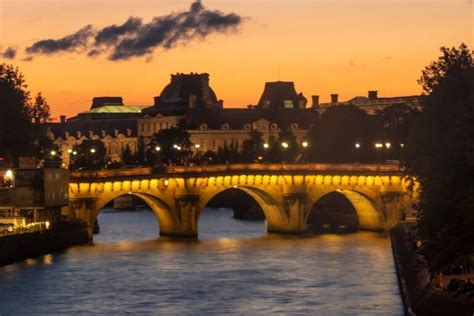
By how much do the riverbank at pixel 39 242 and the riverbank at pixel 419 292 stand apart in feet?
75.7

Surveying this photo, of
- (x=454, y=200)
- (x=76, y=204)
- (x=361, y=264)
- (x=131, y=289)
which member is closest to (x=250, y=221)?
(x=76, y=204)

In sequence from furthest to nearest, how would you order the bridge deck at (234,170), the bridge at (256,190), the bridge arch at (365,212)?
the bridge arch at (365,212), the bridge deck at (234,170), the bridge at (256,190)

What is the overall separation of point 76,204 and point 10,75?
91.2 ft

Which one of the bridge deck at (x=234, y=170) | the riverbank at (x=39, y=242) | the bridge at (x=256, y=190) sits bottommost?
the riverbank at (x=39, y=242)

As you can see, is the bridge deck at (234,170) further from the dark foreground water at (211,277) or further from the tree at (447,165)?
the tree at (447,165)

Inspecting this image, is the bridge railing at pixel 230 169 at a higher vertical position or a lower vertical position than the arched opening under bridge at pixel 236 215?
higher

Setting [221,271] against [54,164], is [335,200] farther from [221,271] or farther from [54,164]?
[221,271]

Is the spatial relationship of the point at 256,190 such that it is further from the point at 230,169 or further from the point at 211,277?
the point at 211,277

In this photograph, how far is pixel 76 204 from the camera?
124 meters

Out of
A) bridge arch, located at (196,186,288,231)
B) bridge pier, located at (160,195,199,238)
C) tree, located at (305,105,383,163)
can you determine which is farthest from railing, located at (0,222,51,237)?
tree, located at (305,105,383,163)

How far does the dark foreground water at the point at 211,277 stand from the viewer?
8269 cm

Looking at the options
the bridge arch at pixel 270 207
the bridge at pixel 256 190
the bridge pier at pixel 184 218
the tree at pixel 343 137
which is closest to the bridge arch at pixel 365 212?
the bridge at pixel 256 190

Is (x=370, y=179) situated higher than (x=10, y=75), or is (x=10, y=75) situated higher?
(x=10, y=75)

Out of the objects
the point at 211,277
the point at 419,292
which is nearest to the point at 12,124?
the point at 211,277
